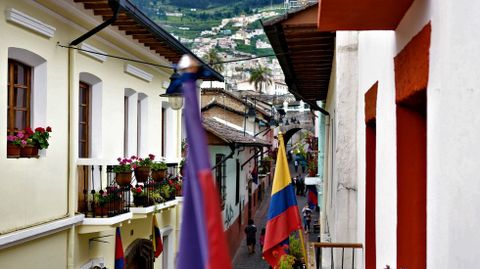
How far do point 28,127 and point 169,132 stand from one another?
338 inches

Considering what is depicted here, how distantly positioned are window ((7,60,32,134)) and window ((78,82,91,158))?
2064 mm

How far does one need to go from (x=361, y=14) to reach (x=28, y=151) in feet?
18.1

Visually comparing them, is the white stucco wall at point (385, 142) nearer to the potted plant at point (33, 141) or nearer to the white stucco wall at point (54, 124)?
the potted plant at point (33, 141)

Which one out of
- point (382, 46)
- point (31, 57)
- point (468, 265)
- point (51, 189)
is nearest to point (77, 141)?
point (51, 189)

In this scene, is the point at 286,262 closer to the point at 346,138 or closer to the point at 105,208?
the point at 346,138

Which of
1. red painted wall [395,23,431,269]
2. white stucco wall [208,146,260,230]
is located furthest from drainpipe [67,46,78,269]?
white stucco wall [208,146,260,230]

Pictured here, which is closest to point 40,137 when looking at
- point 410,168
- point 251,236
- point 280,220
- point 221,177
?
point 280,220

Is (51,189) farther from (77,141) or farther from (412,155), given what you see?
(412,155)

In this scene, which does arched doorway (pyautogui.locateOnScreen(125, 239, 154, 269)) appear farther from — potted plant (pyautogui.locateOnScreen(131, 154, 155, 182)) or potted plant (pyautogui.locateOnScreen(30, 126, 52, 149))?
potted plant (pyautogui.locateOnScreen(30, 126, 52, 149))

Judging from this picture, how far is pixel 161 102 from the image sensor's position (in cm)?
1597

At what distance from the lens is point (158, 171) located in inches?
516

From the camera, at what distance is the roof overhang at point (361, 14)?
379 centimetres

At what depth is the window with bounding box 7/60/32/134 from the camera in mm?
8188

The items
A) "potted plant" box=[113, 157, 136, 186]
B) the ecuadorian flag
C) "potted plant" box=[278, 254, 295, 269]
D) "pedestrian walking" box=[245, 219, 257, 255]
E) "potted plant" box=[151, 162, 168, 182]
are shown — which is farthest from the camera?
"pedestrian walking" box=[245, 219, 257, 255]
